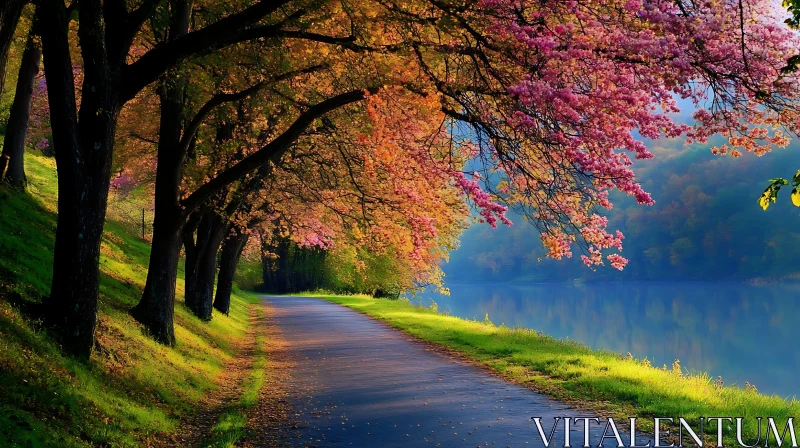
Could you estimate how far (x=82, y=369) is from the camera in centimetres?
911

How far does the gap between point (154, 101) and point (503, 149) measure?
13737 millimetres

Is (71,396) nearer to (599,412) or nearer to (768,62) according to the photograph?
(599,412)

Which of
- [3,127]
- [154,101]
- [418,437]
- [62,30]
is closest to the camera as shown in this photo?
[418,437]

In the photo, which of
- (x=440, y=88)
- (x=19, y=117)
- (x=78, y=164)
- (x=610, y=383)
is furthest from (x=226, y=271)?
(x=440, y=88)

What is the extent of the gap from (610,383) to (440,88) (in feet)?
19.0

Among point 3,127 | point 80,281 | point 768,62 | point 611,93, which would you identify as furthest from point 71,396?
point 3,127

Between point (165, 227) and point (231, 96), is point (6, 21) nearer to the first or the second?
point (231, 96)

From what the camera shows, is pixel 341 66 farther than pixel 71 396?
Yes

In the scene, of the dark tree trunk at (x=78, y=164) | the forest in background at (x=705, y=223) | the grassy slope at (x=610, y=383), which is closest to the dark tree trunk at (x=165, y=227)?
the dark tree trunk at (x=78, y=164)

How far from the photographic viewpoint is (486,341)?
1848 cm

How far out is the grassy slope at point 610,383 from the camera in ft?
31.4

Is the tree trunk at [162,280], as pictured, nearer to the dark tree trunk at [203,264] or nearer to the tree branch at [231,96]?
the tree branch at [231,96]

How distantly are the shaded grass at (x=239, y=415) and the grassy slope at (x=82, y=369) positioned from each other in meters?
0.65

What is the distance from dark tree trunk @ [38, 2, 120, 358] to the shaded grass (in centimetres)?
221
